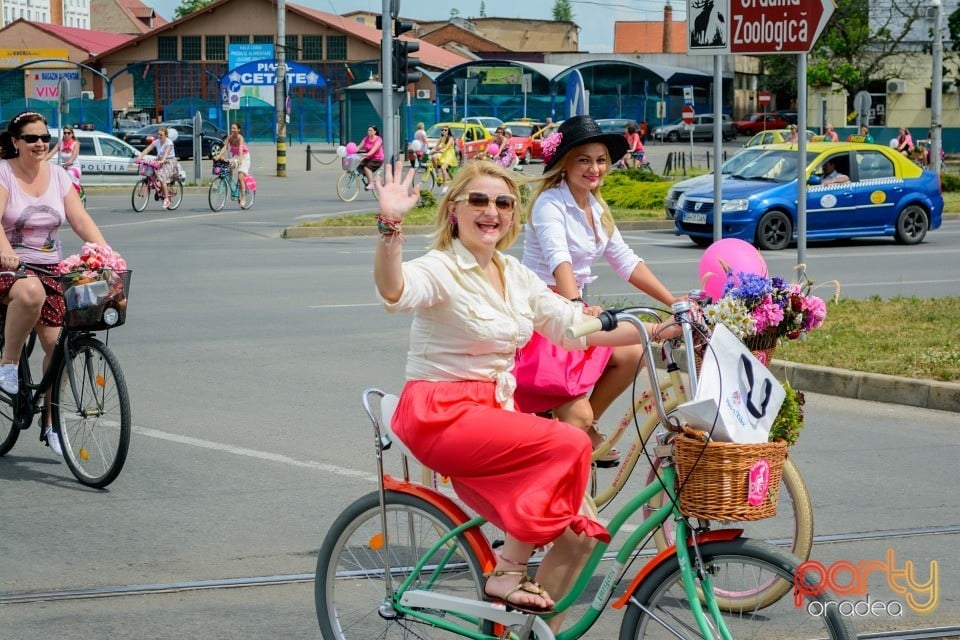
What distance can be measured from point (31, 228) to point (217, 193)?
22.8 m

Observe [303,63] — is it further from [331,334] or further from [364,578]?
[364,578]

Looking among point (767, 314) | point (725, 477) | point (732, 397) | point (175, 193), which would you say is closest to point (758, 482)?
point (725, 477)

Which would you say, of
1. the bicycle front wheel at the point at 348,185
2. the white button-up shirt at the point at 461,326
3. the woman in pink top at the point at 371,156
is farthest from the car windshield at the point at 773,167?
the white button-up shirt at the point at 461,326

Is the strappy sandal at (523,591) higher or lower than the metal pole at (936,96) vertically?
lower

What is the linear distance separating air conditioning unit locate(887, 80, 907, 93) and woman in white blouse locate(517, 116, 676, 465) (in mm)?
67742

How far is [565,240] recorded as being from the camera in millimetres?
5695

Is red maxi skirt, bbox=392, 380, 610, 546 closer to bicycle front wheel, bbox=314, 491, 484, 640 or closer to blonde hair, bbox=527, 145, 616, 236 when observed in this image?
bicycle front wheel, bbox=314, 491, 484, 640

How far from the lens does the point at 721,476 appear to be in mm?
3484

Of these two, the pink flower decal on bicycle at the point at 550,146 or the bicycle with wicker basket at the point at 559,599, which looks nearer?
the bicycle with wicker basket at the point at 559,599

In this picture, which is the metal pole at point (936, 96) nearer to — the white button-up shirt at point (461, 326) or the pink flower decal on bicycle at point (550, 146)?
the pink flower decal on bicycle at point (550, 146)

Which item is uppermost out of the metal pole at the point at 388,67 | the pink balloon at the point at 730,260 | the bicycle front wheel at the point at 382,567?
the metal pole at the point at 388,67

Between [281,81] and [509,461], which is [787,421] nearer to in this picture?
[509,461]

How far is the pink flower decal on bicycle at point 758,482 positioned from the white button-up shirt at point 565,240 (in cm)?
222

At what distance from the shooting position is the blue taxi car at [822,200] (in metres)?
20.8
